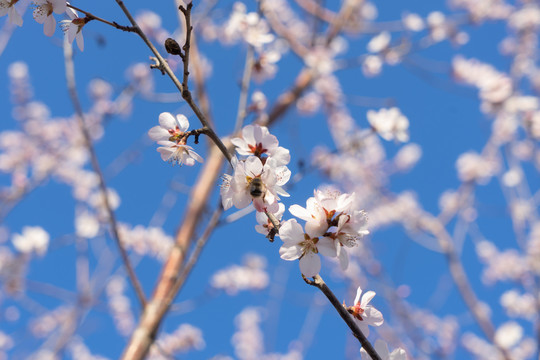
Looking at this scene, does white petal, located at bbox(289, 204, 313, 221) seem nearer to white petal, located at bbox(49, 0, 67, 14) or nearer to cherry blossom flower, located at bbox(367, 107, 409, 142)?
white petal, located at bbox(49, 0, 67, 14)

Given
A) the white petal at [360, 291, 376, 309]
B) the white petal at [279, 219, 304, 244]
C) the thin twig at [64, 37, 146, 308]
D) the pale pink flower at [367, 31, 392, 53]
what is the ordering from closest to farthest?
the white petal at [279, 219, 304, 244], the white petal at [360, 291, 376, 309], the thin twig at [64, 37, 146, 308], the pale pink flower at [367, 31, 392, 53]

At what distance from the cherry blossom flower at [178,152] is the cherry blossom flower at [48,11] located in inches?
15.9

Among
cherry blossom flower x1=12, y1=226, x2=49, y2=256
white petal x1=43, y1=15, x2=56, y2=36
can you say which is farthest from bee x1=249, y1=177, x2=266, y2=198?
cherry blossom flower x1=12, y1=226, x2=49, y2=256

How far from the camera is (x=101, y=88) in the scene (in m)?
6.16

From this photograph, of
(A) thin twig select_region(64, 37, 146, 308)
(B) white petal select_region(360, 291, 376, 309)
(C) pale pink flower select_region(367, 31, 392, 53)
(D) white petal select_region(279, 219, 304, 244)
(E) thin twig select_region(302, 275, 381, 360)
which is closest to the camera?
(E) thin twig select_region(302, 275, 381, 360)

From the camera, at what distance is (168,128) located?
1.01 m

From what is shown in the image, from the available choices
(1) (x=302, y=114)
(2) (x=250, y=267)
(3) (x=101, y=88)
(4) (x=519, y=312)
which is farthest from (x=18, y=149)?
(4) (x=519, y=312)

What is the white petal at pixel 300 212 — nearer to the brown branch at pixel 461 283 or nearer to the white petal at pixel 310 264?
the white petal at pixel 310 264

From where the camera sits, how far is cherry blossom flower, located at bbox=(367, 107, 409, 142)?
2.25m

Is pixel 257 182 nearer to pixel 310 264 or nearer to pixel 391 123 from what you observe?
pixel 310 264

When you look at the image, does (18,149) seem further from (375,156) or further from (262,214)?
(262,214)

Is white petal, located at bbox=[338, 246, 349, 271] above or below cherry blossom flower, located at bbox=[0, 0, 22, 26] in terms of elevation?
above

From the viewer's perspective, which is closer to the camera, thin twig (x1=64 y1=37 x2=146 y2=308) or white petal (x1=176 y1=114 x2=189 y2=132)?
white petal (x1=176 y1=114 x2=189 y2=132)

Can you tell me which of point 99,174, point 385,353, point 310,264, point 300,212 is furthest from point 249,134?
point 99,174
